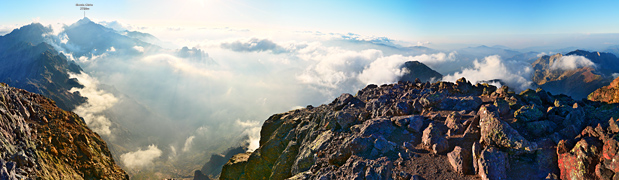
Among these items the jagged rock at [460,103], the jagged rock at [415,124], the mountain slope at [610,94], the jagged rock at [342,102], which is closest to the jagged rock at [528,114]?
the jagged rock at [460,103]

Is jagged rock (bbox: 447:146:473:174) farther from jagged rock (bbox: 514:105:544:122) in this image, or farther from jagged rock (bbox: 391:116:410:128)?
jagged rock (bbox: 514:105:544:122)

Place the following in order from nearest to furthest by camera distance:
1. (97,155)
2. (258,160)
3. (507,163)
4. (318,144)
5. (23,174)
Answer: (507,163)
(23,174)
(318,144)
(258,160)
(97,155)

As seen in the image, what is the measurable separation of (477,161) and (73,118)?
81.2 meters

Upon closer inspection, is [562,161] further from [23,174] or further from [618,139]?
[23,174]

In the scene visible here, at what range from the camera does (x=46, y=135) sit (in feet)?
142

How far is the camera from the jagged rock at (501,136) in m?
22.1

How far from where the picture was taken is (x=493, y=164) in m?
20.5

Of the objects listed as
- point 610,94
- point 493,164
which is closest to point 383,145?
point 493,164

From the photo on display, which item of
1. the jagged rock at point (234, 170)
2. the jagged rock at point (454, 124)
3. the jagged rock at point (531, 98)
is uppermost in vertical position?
the jagged rock at point (531, 98)

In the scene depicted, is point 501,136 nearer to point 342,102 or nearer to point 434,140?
point 434,140

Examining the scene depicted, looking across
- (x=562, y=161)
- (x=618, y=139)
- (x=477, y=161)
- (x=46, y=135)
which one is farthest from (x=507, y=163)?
(x=46, y=135)

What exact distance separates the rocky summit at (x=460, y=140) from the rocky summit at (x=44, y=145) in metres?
34.1

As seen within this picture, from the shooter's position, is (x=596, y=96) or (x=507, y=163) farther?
(x=596, y=96)

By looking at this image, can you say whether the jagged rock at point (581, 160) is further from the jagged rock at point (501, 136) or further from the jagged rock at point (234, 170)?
the jagged rock at point (234, 170)
